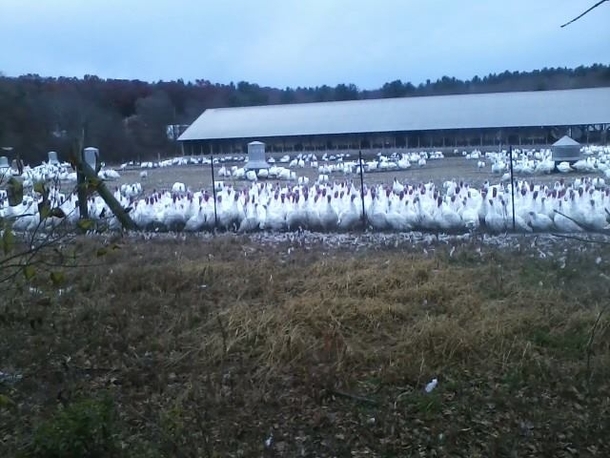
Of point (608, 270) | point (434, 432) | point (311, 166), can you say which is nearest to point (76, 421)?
point (434, 432)

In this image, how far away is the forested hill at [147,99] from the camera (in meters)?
27.7

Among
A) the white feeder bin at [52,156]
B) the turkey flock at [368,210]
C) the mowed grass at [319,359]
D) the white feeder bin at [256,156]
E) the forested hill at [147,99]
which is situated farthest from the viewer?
the white feeder bin at [256,156]

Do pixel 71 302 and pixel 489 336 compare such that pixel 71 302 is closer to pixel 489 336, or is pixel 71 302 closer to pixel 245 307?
pixel 245 307

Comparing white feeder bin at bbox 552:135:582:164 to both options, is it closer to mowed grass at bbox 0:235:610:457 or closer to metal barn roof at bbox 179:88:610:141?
metal barn roof at bbox 179:88:610:141

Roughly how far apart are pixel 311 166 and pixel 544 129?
50.6 ft

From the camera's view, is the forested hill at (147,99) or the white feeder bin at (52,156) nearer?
the forested hill at (147,99)

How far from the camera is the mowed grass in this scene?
4.65m

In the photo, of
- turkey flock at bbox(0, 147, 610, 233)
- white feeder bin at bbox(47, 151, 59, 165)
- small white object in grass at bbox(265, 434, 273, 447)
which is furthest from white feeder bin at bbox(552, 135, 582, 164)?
small white object in grass at bbox(265, 434, 273, 447)

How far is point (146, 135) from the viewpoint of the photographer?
46.1m

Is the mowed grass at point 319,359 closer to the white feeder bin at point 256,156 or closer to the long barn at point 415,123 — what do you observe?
the white feeder bin at point 256,156

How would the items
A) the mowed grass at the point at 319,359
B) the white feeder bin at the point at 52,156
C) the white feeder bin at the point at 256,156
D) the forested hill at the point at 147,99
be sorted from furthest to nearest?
the white feeder bin at the point at 256,156
the white feeder bin at the point at 52,156
the forested hill at the point at 147,99
the mowed grass at the point at 319,359

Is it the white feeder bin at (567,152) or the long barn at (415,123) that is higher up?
the long barn at (415,123)

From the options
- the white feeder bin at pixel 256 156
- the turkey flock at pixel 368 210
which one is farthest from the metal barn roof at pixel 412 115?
the turkey flock at pixel 368 210

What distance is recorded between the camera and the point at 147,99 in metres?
45.6
